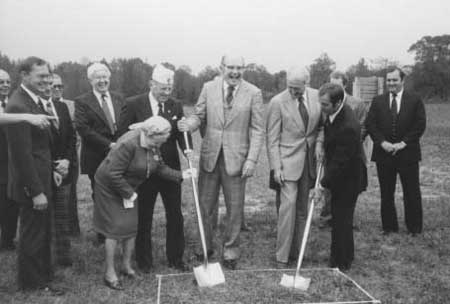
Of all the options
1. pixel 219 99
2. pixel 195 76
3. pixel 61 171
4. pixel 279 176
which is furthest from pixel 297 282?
pixel 195 76

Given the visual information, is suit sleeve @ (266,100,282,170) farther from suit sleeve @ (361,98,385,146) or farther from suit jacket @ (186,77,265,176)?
suit sleeve @ (361,98,385,146)

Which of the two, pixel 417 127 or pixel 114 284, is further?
pixel 417 127

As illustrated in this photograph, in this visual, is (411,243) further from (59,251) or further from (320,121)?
(59,251)

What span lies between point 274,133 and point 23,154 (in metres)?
2.73

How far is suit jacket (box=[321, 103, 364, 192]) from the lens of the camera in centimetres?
525

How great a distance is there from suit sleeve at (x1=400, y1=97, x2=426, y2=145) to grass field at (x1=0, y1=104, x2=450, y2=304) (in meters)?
1.34

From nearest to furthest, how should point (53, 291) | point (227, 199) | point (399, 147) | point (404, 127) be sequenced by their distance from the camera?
1. point (53, 291)
2. point (227, 199)
3. point (399, 147)
4. point (404, 127)

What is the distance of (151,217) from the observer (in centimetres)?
547

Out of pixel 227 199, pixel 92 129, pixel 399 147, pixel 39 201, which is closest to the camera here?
pixel 39 201

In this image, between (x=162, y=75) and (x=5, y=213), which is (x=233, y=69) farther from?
(x=5, y=213)

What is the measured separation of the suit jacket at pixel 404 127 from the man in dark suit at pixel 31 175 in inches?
177

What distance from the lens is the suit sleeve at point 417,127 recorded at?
6914 millimetres

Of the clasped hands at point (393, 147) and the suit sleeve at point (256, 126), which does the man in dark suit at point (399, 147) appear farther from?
the suit sleeve at point (256, 126)

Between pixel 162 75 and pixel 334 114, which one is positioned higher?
pixel 162 75
